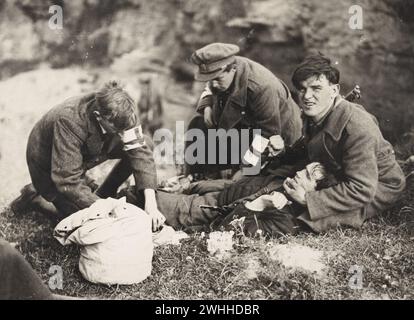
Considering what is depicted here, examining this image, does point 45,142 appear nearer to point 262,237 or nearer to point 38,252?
point 38,252

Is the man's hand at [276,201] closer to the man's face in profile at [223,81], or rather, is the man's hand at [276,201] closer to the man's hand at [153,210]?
the man's hand at [153,210]

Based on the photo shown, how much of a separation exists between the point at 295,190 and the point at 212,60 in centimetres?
117

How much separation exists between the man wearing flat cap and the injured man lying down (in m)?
0.35

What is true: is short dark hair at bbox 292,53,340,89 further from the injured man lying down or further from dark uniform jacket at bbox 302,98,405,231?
the injured man lying down

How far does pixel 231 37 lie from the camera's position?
507cm

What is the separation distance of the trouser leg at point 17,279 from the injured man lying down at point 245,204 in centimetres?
108

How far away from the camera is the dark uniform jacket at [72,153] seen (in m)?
4.33

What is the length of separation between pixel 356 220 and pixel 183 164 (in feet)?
4.88

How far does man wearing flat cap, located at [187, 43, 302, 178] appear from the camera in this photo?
4.62 m

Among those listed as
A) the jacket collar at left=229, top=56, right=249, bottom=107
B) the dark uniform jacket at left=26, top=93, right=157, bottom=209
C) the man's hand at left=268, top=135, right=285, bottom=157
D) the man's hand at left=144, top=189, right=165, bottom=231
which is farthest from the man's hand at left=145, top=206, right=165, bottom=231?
the jacket collar at left=229, top=56, right=249, bottom=107

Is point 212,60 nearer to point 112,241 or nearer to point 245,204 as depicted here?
point 245,204

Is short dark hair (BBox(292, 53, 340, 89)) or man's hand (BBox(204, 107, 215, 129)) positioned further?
man's hand (BBox(204, 107, 215, 129))

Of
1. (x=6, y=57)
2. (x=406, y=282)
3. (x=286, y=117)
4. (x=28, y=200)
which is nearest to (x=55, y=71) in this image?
(x=6, y=57)

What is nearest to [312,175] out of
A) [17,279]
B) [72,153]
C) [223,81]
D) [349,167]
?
[349,167]
